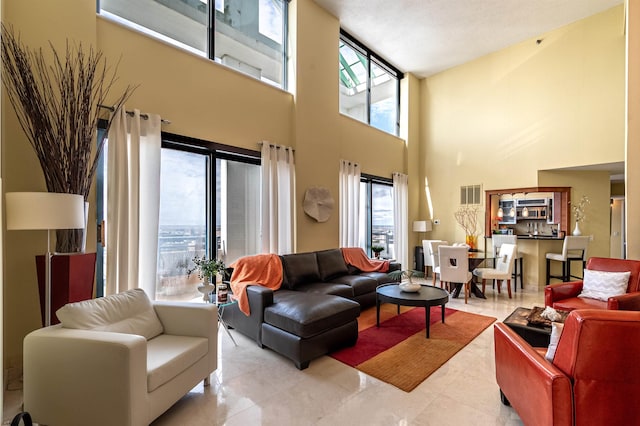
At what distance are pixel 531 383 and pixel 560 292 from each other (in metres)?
2.57

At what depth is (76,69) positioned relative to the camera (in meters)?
2.90

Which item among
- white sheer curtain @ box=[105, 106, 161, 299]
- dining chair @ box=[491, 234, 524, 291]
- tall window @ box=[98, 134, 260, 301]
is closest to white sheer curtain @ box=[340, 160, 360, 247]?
tall window @ box=[98, 134, 260, 301]

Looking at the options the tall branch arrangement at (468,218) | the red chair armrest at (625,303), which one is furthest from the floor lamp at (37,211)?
the tall branch arrangement at (468,218)

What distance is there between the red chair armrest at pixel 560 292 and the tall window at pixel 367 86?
14.8ft

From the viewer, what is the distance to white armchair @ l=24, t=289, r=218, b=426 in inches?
72.3

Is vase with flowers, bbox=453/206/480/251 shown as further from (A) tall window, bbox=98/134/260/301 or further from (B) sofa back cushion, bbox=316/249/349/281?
(A) tall window, bbox=98/134/260/301

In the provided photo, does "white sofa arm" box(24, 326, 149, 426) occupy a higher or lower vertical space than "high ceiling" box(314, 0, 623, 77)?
lower

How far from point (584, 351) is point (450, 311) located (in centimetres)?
324

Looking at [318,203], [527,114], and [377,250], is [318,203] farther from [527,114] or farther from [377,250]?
[527,114]

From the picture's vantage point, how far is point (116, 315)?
237cm

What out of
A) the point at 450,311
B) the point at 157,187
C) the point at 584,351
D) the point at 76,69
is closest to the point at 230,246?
the point at 157,187

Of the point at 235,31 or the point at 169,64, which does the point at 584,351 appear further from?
the point at 235,31

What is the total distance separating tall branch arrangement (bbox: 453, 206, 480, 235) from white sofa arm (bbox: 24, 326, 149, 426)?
675cm

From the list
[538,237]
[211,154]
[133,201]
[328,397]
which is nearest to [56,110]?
[133,201]
